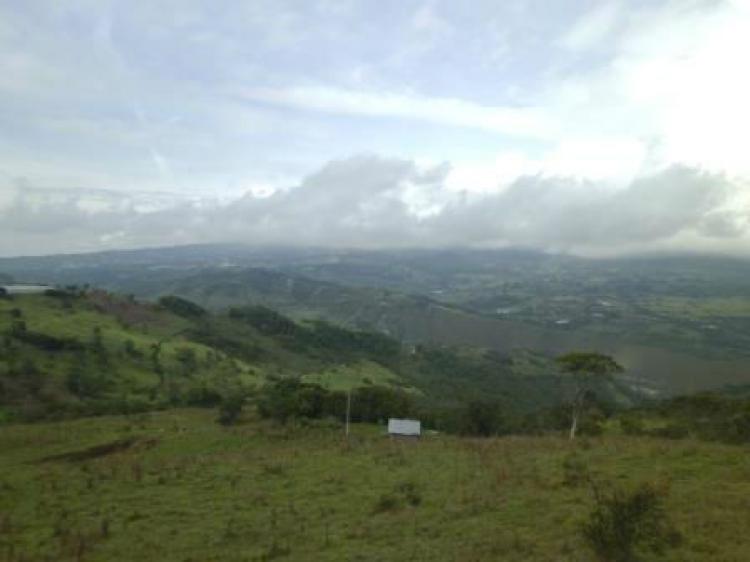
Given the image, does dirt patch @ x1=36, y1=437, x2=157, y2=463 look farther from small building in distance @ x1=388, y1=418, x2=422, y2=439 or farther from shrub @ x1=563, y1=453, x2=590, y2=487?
shrub @ x1=563, y1=453, x2=590, y2=487

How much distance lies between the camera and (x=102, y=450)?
4838cm

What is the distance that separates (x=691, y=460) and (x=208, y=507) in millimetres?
18987

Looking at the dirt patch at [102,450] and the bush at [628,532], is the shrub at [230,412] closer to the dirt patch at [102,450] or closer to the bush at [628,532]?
the dirt patch at [102,450]

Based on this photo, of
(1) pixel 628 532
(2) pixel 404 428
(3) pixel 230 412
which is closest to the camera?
(1) pixel 628 532

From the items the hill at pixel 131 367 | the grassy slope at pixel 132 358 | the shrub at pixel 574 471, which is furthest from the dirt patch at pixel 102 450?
the grassy slope at pixel 132 358

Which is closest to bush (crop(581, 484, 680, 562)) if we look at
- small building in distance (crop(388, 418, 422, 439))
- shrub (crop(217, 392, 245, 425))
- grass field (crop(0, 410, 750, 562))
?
grass field (crop(0, 410, 750, 562))

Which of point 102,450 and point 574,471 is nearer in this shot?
point 574,471

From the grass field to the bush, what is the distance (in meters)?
0.38

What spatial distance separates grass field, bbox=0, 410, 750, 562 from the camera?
17578 mm

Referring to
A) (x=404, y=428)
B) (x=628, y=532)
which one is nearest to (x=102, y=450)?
(x=404, y=428)

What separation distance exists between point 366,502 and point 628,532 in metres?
10.8

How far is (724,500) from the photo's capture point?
19641 mm

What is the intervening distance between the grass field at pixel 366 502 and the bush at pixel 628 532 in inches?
15.0

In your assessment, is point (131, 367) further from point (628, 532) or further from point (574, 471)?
point (628, 532)
